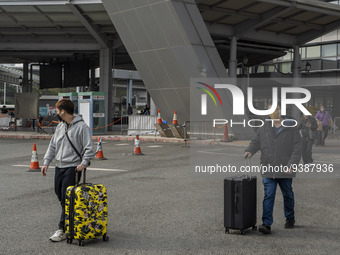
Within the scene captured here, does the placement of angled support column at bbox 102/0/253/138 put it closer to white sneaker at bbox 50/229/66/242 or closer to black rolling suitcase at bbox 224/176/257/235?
black rolling suitcase at bbox 224/176/257/235

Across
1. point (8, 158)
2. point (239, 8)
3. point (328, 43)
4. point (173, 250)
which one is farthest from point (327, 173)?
point (328, 43)

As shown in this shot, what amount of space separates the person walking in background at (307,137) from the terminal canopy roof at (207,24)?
12.6 metres

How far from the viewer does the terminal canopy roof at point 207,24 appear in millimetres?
29789

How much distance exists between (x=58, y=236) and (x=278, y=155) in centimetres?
314

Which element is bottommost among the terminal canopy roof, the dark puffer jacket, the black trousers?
the black trousers

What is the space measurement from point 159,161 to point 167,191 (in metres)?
5.89

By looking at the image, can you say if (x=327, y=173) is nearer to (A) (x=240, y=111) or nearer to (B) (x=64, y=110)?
(B) (x=64, y=110)

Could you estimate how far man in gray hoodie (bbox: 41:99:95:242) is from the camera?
6.34m

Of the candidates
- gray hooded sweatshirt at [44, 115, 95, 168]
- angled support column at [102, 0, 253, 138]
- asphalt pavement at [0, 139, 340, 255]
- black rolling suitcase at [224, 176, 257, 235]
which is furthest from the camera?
angled support column at [102, 0, 253, 138]

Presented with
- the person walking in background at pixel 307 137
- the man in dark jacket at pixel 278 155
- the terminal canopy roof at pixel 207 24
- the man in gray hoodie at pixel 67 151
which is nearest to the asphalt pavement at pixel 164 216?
the man in dark jacket at pixel 278 155

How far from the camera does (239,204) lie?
6.61 meters

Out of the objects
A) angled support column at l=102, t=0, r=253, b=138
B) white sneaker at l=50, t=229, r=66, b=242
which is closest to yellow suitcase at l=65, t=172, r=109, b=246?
white sneaker at l=50, t=229, r=66, b=242

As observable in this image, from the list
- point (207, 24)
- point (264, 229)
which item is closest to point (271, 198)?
point (264, 229)

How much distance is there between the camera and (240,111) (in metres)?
28.7
